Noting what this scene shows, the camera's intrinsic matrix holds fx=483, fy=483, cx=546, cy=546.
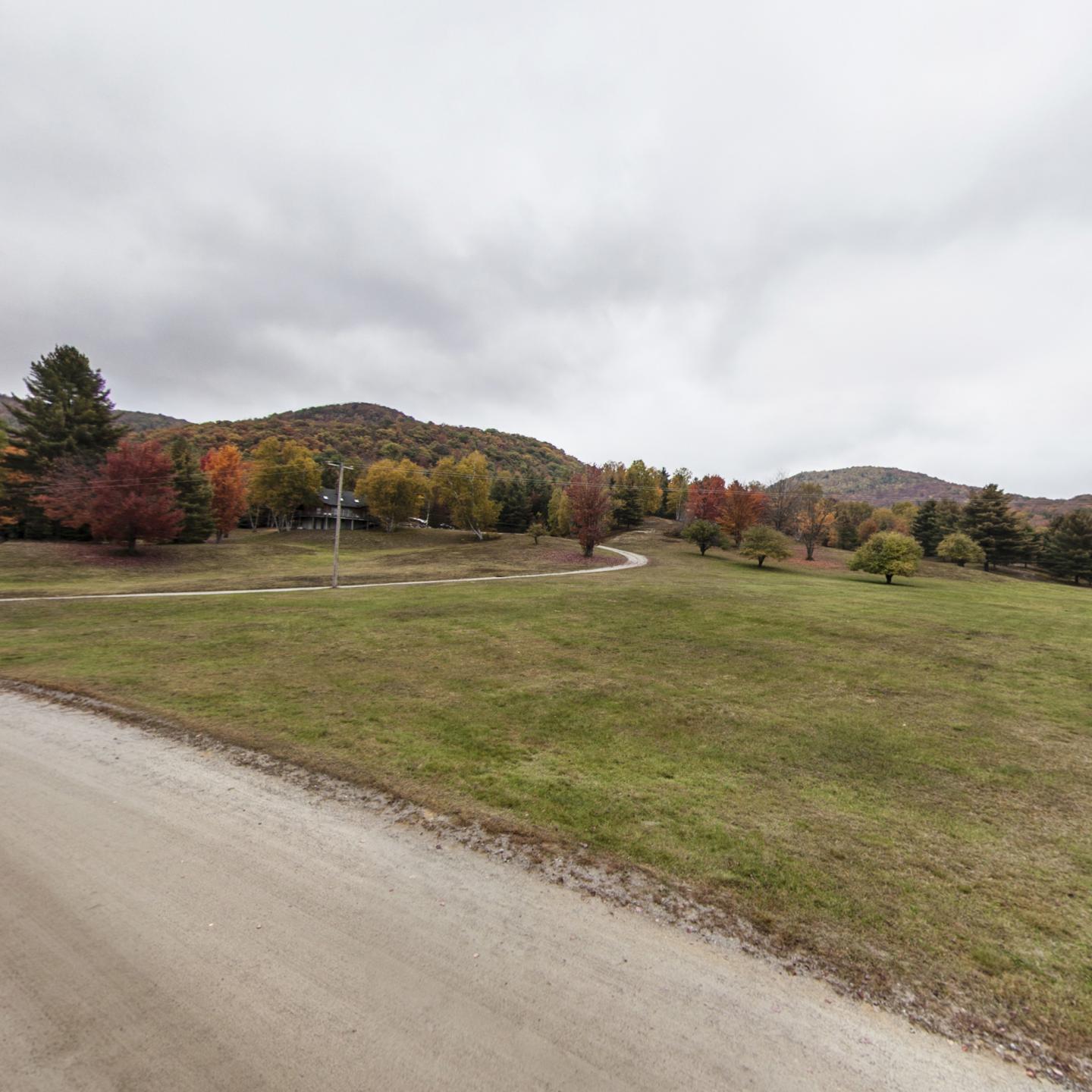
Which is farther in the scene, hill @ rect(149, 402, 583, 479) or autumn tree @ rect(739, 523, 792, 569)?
hill @ rect(149, 402, 583, 479)

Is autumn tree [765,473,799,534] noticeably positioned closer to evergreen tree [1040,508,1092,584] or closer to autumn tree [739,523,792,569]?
autumn tree [739,523,792,569]

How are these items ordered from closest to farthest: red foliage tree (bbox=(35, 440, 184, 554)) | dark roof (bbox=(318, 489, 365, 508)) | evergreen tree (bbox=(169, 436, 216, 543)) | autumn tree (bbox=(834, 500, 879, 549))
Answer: red foliage tree (bbox=(35, 440, 184, 554))
evergreen tree (bbox=(169, 436, 216, 543))
dark roof (bbox=(318, 489, 365, 508))
autumn tree (bbox=(834, 500, 879, 549))

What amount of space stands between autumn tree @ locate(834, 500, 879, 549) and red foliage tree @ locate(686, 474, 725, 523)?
25748 mm

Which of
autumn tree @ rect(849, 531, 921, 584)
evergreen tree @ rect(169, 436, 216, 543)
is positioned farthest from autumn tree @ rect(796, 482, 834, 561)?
evergreen tree @ rect(169, 436, 216, 543)

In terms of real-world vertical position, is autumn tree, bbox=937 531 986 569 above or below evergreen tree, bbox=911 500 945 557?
below

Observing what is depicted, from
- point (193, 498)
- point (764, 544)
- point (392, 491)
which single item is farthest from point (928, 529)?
point (193, 498)

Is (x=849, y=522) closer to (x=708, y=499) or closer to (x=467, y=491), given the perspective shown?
(x=708, y=499)

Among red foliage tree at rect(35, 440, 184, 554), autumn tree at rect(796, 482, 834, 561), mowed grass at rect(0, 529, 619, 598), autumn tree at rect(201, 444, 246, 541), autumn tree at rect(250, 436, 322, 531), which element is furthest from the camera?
autumn tree at rect(250, 436, 322, 531)

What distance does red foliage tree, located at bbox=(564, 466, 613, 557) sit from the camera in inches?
1663

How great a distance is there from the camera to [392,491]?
65.2 m

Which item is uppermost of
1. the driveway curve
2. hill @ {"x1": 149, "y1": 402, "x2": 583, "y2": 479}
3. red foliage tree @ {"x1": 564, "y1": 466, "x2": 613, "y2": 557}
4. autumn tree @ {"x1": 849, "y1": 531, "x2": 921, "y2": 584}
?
hill @ {"x1": 149, "y1": 402, "x2": 583, "y2": 479}

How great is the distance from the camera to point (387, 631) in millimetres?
15812

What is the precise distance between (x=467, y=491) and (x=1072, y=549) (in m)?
72.5

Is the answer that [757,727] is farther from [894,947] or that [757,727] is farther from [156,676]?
[156,676]
